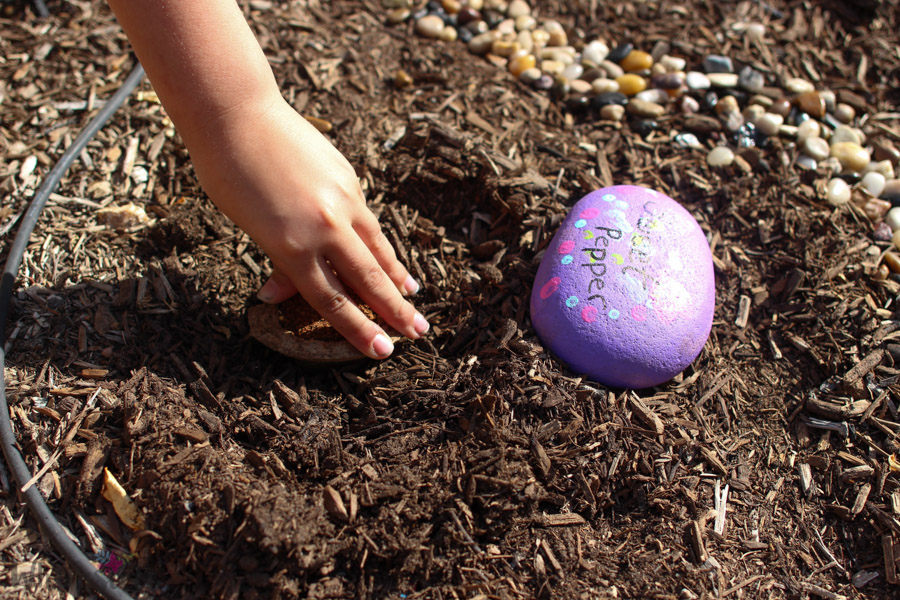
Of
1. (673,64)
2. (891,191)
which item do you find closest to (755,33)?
(673,64)

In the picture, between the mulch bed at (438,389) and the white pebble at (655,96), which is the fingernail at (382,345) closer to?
the mulch bed at (438,389)

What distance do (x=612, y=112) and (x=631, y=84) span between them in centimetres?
27

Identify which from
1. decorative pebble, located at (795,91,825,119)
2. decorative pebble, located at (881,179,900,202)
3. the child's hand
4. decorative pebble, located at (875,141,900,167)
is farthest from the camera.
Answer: decorative pebble, located at (795,91,825,119)

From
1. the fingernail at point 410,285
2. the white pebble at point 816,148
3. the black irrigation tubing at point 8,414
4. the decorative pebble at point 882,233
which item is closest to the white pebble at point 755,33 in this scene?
the white pebble at point 816,148

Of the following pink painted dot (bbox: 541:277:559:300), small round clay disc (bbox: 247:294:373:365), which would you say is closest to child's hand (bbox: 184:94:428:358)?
small round clay disc (bbox: 247:294:373:365)

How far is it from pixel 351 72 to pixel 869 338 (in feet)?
8.26

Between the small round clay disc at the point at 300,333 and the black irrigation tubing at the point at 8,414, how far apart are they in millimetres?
776

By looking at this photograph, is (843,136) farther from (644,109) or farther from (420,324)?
(420,324)

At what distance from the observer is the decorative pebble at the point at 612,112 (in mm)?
2994

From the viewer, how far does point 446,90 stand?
3.04m

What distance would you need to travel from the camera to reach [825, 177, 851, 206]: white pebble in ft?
9.00

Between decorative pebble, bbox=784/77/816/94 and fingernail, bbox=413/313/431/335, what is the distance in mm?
2336

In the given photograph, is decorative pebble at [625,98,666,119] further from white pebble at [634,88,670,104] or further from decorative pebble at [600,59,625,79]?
decorative pebble at [600,59,625,79]

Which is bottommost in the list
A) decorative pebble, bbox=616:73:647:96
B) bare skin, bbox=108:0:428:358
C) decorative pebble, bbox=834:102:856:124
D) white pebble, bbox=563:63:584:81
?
decorative pebble, bbox=834:102:856:124
